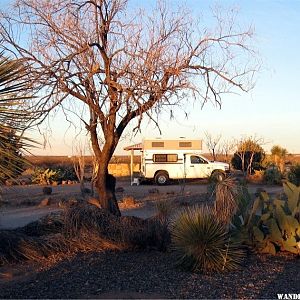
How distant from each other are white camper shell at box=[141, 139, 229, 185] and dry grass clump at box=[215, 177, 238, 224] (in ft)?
80.7

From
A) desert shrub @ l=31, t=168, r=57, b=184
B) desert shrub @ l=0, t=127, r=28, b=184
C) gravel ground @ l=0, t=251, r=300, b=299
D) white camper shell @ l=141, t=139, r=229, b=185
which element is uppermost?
white camper shell @ l=141, t=139, r=229, b=185

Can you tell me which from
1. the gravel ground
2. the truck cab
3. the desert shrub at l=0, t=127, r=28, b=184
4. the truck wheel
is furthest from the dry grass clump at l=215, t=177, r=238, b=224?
the truck wheel

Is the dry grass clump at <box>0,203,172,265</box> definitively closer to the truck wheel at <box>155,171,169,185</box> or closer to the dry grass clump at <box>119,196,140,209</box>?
the dry grass clump at <box>119,196,140,209</box>

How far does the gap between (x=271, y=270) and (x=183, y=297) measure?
2.51 m

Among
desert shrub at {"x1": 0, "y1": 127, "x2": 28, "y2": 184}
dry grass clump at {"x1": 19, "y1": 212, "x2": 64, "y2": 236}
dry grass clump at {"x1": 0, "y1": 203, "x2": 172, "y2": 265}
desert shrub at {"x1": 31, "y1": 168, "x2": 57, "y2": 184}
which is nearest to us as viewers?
desert shrub at {"x1": 0, "y1": 127, "x2": 28, "y2": 184}

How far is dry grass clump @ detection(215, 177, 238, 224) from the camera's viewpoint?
10.8 meters

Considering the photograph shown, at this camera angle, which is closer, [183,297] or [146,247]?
[183,297]

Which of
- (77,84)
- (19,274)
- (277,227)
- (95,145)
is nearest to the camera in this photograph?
(19,274)

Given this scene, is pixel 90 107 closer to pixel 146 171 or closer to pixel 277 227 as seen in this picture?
pixel 277 227

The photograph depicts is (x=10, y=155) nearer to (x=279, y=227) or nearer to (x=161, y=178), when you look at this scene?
(x=279, y=227)

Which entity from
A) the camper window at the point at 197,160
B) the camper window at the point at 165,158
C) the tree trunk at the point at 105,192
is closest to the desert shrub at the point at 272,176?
the camper window at the point at 197,160

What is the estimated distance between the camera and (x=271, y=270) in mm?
9602

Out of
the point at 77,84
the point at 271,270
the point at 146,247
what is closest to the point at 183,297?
the point at 271,270

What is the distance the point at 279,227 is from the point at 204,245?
2.07 metres
